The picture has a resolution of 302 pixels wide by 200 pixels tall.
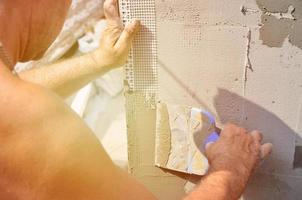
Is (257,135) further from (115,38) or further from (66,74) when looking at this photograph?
(66,74)

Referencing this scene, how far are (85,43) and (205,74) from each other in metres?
2.13

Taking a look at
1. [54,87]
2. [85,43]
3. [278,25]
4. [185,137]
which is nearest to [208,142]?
[185,137]

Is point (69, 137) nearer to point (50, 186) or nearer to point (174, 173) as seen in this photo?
point (50, 186)

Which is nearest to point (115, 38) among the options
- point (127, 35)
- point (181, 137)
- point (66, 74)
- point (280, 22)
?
point (127, 35)

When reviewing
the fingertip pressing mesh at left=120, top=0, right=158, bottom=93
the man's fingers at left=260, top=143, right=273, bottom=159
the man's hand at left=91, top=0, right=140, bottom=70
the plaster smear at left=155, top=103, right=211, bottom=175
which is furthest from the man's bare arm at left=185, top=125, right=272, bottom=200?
the man's hand at left=91, top=0, right=140, bottom=70

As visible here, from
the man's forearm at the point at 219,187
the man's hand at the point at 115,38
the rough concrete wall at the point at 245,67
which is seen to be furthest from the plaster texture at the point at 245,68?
the man's forearm at the point at 219,187

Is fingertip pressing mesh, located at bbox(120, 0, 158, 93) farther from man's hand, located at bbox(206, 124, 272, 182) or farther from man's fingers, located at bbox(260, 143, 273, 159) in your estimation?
man's fingers, located at bbox(260, 143, 273, 159)

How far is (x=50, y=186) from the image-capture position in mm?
1045

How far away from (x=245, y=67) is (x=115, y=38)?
0.44m

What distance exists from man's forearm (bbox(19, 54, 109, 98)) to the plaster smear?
285mm

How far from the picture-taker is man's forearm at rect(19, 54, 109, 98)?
1608 millimetres

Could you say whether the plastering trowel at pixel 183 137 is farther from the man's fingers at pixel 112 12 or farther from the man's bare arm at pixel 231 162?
the man's fingers at pixel 112 12

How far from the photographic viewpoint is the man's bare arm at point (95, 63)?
4.86ft

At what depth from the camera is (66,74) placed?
64.2 inches
